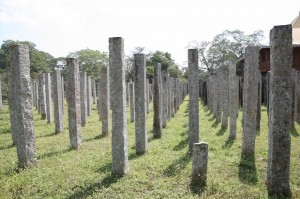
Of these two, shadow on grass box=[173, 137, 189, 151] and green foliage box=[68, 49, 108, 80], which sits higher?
green foliage box=[68, 49, 108, 80]

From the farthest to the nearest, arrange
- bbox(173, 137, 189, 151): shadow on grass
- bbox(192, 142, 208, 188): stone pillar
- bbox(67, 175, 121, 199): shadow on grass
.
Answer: bbox(173, 137, 189, 151): shadow on grass < bbox(192, 142, 208, 188): stone pillar < bbox(67, 175, 121, 199): shadow on grass

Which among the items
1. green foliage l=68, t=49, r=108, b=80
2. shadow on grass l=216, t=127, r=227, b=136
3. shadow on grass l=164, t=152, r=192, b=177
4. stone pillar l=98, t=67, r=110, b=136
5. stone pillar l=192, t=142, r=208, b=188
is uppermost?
green foliage l=68, t=49, r=108, b=80

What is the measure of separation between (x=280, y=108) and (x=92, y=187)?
3.89 meters

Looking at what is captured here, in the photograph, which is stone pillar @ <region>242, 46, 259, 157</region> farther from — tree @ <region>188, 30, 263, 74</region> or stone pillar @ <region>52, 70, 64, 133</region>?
tree @ <region>188, 30, 263, 74</region>

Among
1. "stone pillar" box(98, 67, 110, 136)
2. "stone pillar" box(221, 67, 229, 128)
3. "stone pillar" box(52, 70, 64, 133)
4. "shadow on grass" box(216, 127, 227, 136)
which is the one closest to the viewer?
"shadow on grass" box(216, 127, 227, 136)

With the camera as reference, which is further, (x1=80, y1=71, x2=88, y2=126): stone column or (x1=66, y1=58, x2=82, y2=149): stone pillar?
(x1=80, y1=71, x2=88, y2=126): stone column

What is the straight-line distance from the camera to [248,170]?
300 inches

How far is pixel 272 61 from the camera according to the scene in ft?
19.6

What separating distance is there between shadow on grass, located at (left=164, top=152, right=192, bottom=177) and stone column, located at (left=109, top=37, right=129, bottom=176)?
1.06 meters

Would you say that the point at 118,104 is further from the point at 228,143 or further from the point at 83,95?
the point at 83,95

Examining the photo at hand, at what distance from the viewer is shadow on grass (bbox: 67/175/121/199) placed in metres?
6.31

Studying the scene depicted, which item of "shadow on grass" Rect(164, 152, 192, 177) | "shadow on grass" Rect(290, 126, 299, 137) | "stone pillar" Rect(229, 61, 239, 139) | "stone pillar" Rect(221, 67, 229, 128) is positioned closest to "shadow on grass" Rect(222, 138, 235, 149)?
"stone pillar" Rect(229, 61, 239, 139)

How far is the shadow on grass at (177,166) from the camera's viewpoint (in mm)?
7445

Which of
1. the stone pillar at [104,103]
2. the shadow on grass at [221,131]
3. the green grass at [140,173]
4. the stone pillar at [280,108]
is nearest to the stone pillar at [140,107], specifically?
the green grass at [140,173]
